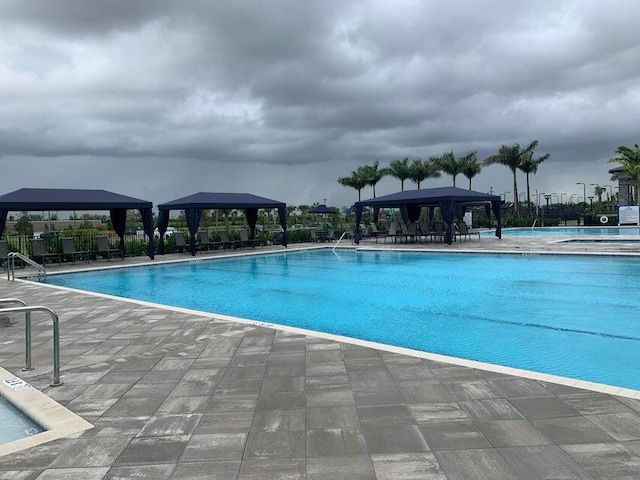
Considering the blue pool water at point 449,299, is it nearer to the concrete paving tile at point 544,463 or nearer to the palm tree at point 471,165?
the concrete paving tile at point 544,463

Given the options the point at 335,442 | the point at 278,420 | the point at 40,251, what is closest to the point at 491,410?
the point at 335,442

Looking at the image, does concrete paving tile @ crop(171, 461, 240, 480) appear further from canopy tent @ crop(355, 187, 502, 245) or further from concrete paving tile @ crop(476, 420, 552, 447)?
canopy tent @ crop(355, 187, 502, 245)

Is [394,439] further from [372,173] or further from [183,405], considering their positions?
[372,173]

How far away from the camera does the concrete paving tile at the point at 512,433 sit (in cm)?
294

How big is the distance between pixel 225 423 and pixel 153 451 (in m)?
0.52

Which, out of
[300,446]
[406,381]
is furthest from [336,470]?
[406,381]

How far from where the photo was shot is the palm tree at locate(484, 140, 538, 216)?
125 ft

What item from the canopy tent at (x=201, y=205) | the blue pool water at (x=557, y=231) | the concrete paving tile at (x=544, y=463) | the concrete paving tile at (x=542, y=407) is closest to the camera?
the concrete paving tile at (x=544, y=463)

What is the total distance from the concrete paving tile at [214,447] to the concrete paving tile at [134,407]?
65cm

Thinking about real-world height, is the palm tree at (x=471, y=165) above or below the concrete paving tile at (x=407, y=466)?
above

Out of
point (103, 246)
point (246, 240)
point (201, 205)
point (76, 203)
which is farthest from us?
point (246, 240)

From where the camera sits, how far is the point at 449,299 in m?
9.31

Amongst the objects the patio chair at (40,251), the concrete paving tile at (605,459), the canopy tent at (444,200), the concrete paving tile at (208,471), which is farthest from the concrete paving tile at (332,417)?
the canopy tent at (444,200)

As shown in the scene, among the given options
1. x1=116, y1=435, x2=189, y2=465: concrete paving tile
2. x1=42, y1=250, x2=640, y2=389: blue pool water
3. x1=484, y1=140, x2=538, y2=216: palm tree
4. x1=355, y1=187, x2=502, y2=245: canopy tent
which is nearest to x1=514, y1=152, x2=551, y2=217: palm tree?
x1=484, y1=140, x2=538, y2=216: palm tree
